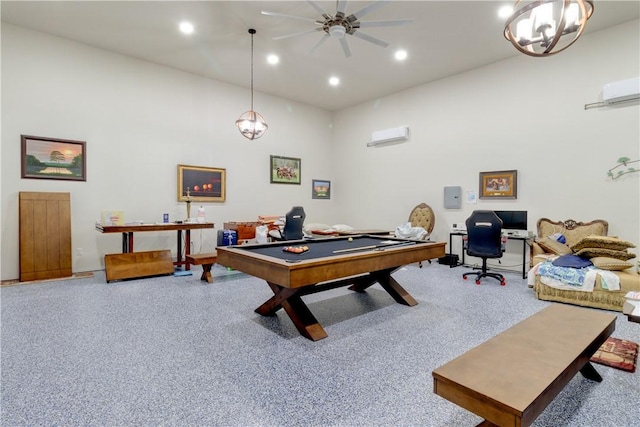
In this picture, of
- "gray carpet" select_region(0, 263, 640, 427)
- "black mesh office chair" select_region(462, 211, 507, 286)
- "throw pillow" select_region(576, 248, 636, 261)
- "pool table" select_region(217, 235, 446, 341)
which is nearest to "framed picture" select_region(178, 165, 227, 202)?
"gray carpet" select_region(0, 263, 640, 427)

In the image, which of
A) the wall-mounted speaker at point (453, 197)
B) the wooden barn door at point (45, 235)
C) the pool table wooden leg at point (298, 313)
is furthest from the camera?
the wall-mounted speaker at point (453, 197)

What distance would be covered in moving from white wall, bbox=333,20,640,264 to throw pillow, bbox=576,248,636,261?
1290 millimetres

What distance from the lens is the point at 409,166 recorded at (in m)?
7.31

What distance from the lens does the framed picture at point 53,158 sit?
4895 mm

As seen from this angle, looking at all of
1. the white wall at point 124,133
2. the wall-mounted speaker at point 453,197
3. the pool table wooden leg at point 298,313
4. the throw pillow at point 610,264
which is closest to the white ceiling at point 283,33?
the white wall at point 124,133

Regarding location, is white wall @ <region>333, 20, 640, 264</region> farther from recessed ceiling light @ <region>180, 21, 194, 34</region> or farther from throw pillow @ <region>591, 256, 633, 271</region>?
recessed ceiling light @ <region>180, 21, 194, 34</region>

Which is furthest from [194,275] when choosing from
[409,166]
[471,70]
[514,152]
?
[471,70]

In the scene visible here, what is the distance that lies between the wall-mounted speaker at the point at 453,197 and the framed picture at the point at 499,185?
1.40 feet

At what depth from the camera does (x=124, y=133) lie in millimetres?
5754

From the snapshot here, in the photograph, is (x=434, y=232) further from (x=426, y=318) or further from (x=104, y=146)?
(x=104, y=146)

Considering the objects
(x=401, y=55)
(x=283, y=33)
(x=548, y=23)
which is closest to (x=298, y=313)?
(x=548, y=23)

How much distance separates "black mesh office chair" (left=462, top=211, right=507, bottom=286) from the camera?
474cm

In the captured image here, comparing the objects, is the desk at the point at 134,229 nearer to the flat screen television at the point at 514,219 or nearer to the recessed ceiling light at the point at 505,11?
the flat screen television at the point at 514,219

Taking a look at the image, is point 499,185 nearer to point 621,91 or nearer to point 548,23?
point 621,91
